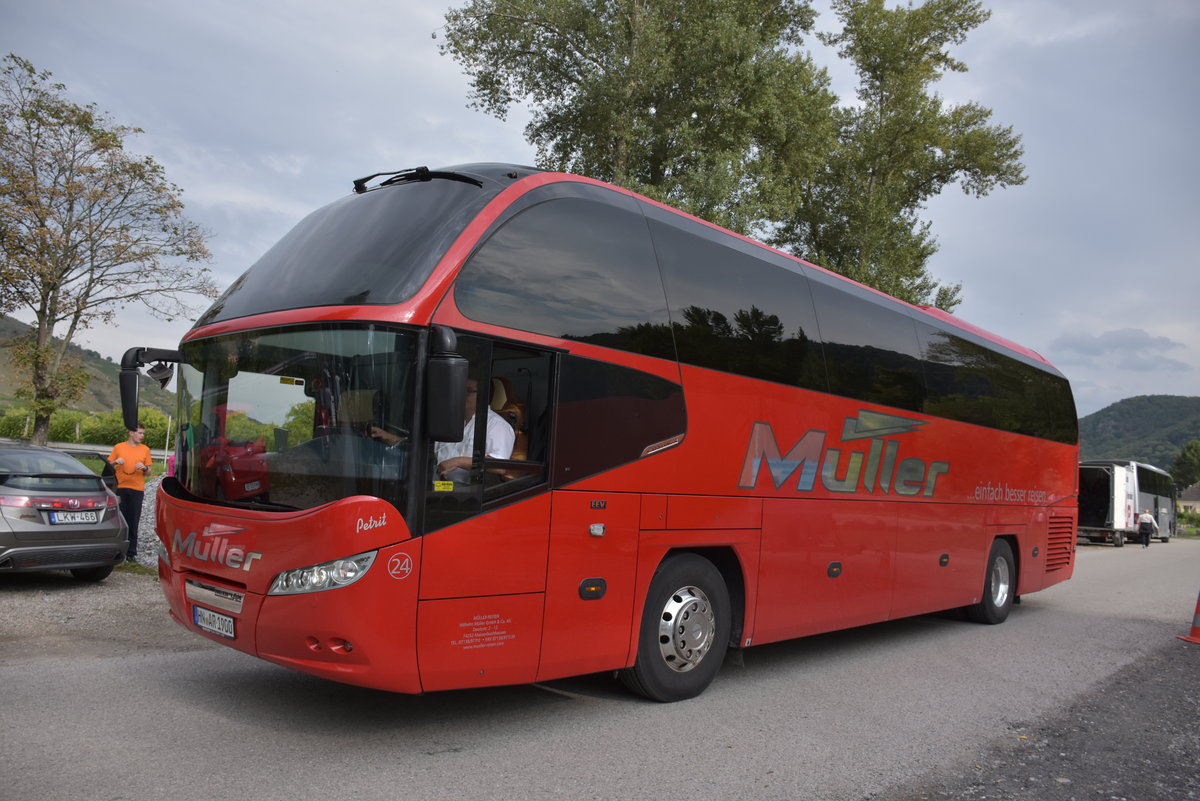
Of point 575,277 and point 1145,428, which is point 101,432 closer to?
point 575,277

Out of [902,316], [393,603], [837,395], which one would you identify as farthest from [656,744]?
[902,316]

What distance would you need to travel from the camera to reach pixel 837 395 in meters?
7.41

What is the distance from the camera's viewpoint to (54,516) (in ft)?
28.6

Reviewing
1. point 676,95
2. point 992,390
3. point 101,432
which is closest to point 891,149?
point 676,95

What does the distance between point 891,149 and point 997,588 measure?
1948cm

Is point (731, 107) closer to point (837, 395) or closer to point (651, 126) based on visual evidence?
point (651, 126)

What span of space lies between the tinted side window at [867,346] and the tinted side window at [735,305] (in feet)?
0.95

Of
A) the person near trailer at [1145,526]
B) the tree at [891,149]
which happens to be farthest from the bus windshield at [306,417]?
the person near trailer at [1145,526]

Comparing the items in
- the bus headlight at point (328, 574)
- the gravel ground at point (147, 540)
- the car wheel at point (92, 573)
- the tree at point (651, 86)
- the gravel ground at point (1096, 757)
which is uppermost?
the tree at point (651, 86)

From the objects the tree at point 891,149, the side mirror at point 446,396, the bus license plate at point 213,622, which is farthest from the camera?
the tree at point 891,149

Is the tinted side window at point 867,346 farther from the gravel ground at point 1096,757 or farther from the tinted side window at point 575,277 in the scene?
the gravel ground at point 1096,757

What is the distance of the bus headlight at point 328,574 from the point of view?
4230mm

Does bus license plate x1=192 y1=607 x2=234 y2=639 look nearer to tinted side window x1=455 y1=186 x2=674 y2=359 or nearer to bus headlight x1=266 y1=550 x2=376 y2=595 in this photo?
bus headlight x1=266 y1=550 x2=376 y2=595

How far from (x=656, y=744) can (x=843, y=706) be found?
1821 millimetres
